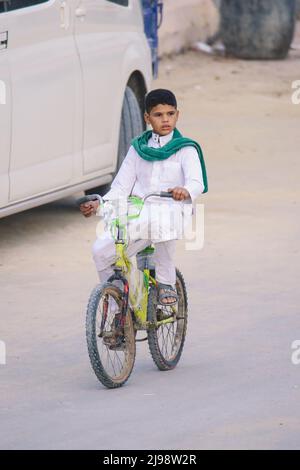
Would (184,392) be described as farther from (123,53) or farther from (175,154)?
(123,53)

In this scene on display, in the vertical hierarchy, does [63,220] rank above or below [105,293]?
below

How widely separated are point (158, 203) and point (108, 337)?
0.63 m

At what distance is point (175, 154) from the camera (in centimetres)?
633

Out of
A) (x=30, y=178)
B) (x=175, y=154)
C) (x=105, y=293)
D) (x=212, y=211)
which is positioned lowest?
(x=212, y=211)

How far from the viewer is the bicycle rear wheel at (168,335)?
6410 millimetres

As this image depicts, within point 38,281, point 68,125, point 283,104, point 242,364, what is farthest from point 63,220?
point 283,104

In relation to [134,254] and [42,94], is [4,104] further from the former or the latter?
[134,254]

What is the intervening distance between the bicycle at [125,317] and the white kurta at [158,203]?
55mm

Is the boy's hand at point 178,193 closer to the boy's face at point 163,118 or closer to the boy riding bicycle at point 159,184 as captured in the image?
the boy riding bicycle at point 159,184

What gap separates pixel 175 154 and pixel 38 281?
217 cm

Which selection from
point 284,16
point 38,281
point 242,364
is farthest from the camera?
point 284,16

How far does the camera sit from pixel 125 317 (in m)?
6.23

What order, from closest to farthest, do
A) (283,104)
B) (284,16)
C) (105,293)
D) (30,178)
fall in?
1. (105,293)
2. (30,178)
3. (283,104)
4. (284,16)

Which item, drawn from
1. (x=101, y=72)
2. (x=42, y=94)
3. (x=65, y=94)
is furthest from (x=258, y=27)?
(x=42, y=94)
